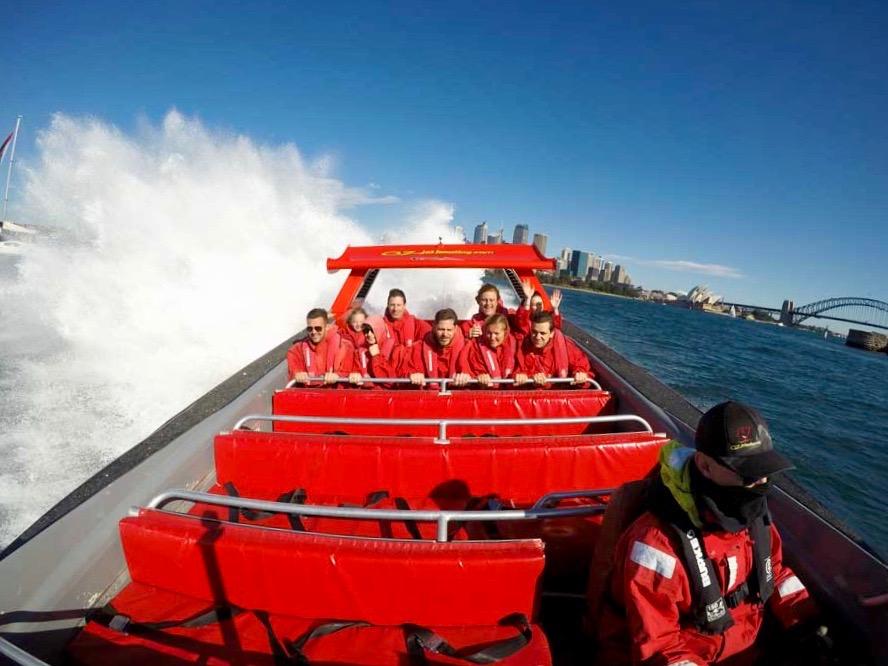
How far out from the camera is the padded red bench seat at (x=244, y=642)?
159cm

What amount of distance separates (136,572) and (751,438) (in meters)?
2.49

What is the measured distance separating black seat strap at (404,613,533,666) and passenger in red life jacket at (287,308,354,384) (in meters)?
2.85

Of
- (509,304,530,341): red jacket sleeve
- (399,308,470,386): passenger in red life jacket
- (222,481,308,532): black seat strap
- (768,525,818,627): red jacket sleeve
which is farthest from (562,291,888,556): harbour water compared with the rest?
(509,304,530,341): red jacket sleeve

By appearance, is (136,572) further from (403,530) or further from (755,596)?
(755,596)

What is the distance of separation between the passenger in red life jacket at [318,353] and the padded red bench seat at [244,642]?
255 cm

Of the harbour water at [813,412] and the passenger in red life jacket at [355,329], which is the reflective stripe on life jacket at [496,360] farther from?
the harbour water at [813,412]

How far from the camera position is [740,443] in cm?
135

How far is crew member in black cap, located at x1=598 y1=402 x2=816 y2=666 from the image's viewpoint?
4.49 ft

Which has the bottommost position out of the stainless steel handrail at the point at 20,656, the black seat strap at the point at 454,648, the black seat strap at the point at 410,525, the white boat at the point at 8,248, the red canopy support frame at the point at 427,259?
the black seat strap at the point at 454,648

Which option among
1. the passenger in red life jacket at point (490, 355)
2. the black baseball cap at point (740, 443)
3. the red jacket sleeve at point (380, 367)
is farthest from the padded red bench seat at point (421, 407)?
the black baseball cap at point (740, 443)

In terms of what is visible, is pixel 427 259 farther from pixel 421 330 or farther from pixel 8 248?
pixel 8 248

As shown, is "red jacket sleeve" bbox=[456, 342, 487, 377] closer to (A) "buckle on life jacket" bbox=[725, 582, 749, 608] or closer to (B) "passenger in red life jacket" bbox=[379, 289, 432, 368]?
(B) "passenger in red life jacket" bbox=[379, 289, 432, 368]

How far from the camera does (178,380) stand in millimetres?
6043

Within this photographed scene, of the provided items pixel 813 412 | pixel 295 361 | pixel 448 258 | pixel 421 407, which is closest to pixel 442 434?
pixel 421 407
